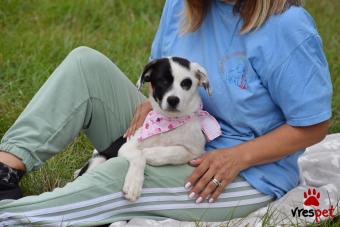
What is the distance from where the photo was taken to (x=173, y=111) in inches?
105

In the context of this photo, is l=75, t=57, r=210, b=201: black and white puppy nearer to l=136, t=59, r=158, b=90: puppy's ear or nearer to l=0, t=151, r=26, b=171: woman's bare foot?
l=136, t=59, r=158, b=90: puppy's ear

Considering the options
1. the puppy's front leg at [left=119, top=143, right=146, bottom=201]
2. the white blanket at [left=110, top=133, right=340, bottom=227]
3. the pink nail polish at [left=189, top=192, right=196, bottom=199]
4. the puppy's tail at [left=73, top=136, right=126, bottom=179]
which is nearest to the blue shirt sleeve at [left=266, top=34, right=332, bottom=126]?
the white blanket at [left=110, top=133, right=340, bottom=227]

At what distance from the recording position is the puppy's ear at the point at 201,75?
8.51 feet

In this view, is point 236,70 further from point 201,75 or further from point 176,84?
point 176,84

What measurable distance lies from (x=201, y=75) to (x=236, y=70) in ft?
0.50

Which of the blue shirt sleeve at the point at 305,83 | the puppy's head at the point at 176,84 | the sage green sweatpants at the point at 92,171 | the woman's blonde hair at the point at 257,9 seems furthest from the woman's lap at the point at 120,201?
the woman's blonde hair at the point at 257,9

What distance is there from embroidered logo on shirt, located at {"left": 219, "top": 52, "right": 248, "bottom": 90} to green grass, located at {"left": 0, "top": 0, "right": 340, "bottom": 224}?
113 centimetres

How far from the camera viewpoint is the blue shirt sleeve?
96.0 inches

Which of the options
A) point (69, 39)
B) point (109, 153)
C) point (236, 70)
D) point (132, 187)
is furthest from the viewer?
point (69, 39)

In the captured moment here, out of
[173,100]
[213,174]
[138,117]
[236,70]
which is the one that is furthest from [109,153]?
[236,70]

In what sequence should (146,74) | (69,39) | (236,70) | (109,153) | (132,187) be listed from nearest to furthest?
(132,187) → (236,70) → (146,74) → (109,153) → (69,39)

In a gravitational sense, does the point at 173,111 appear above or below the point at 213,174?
above

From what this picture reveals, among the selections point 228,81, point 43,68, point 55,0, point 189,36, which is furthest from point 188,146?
point 55,0

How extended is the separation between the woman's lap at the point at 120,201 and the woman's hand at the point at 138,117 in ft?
1.00
